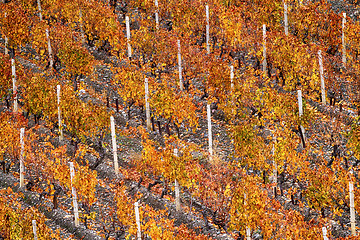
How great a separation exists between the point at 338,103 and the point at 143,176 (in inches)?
359

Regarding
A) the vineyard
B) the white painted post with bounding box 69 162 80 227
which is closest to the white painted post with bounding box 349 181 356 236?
the vineyard

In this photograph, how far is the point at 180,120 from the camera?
101 feet

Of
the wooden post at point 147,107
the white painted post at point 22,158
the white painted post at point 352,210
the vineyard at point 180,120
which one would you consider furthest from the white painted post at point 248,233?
the white painted post at point 22,158

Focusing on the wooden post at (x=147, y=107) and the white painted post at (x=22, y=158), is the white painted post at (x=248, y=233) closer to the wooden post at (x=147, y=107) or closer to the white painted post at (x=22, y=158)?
the wooden post at (x=147, y=107)

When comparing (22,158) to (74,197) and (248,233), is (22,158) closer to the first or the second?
(74,197)

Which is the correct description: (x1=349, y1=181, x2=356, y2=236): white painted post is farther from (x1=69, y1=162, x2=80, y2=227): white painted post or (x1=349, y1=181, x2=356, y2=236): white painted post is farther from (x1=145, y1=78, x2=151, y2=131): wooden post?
(x1=145, y1=78, x2=151, y2=131): wooden post

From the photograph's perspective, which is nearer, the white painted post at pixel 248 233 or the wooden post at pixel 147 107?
the white painted post at pixel 248 233

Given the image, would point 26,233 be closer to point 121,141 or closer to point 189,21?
point 121,141

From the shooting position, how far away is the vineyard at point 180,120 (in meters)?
26.2

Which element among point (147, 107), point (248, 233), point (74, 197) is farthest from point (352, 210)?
point (147, 107)

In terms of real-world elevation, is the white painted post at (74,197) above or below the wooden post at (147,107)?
below

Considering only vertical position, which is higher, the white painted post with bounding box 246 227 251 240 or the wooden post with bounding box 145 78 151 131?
the wooden post with bounding box 145 78 151 131

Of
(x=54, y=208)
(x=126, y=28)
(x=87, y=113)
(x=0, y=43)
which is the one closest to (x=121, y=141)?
(x=87, y=113)

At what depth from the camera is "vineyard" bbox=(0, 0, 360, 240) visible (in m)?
26.2
